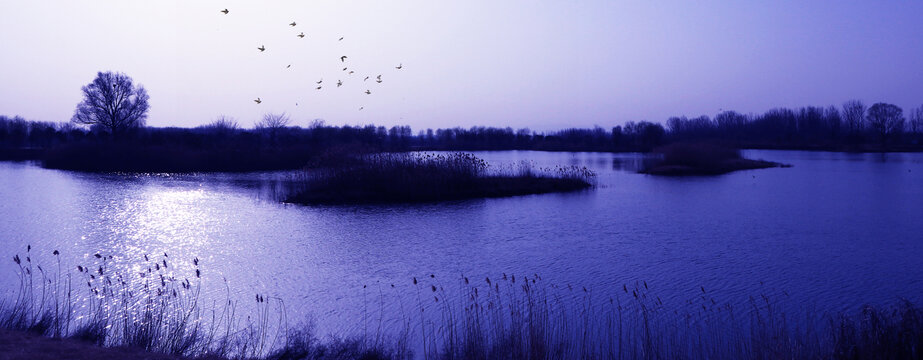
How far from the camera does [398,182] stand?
65.0ft

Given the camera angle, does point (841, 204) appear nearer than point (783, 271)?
No

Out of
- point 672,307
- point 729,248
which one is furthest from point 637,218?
point 672,307

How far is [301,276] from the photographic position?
376 inches

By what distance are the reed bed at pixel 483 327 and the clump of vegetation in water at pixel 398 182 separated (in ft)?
35.4

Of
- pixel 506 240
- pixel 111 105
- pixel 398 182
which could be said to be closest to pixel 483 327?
pixel 506 240

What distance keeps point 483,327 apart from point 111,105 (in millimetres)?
46180

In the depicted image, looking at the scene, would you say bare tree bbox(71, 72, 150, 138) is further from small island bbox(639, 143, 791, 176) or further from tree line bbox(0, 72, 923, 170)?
small island bbox(639, 143, 791, 176)

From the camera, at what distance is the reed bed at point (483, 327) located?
5551mm

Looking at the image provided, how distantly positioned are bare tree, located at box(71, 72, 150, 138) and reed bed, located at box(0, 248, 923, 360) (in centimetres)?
4090

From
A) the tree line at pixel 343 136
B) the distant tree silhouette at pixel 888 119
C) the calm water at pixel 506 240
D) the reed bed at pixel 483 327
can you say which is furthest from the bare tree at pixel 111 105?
the distant tree silhouette at pixel 888 119

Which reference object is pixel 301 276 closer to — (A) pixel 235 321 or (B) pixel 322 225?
(A) pixel 235 321

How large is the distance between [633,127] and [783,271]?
77.9 meters

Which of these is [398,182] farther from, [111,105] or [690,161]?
[111,105]

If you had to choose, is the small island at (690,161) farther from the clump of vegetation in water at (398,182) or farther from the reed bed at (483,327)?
the reed bed at (483,327)
